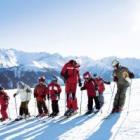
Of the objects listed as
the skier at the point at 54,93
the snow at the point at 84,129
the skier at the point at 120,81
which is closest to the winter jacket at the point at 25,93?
the skier at the point at 54,93

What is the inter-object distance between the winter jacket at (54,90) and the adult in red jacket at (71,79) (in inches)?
35.2

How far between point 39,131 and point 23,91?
5.72 m

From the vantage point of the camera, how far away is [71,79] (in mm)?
14867

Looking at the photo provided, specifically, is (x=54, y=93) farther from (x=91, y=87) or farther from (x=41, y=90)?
(x=91, y=87)

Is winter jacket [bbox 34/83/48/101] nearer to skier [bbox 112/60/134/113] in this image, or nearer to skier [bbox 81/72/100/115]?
skier [bbox 81/72/100/115]

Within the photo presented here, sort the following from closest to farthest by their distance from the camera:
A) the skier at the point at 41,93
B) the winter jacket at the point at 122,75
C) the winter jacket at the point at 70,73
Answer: the winter jacket at the point at 122,75 → the winter jacket at the point at 70,73 → the skier at the point at 41,93

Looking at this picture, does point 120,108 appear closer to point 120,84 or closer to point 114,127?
point 120,84

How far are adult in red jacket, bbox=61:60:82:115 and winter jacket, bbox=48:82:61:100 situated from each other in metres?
0.89

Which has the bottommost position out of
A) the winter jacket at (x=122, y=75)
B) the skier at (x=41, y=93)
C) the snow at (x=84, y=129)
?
the snow at (x=84, y=129)

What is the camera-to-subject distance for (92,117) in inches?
549

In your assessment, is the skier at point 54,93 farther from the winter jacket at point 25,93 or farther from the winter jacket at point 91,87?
the winter jacket at point 25,93

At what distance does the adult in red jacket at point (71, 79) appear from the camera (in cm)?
1474

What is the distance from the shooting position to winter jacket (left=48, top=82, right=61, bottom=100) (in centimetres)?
1576

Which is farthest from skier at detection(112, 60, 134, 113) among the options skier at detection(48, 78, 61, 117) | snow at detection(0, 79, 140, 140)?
skier at detection(48, 78, 61, 117)
